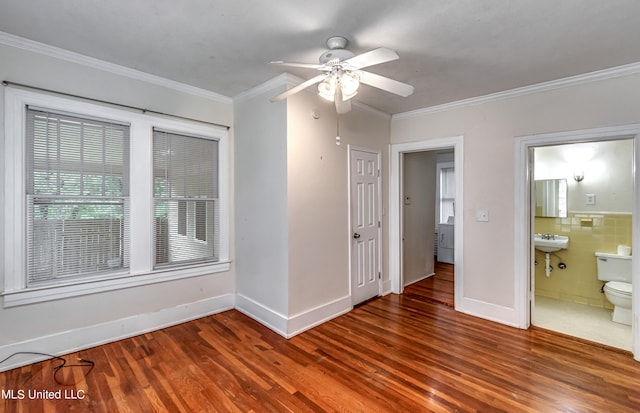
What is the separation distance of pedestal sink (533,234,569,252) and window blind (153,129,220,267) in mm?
4142

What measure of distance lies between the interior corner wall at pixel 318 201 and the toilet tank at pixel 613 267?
3.06 m

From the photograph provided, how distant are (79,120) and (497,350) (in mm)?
4204

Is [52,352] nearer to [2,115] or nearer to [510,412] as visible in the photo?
[2,115]

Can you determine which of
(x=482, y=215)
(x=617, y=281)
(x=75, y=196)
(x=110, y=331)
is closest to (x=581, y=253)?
(x=617, y=281)

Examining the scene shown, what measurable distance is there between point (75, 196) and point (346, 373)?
2716 mm

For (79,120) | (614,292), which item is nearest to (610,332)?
(614,292)

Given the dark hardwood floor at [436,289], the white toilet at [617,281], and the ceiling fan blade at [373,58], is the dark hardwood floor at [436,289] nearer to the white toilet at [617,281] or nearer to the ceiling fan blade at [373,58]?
the white toilet at [617,281]

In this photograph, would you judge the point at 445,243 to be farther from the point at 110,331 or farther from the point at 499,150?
the point at 110,331

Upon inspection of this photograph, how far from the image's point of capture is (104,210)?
2.71 m

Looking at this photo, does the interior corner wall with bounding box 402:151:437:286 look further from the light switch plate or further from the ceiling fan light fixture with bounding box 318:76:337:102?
the ceiling fan light fixture with bounding box 318:76:337:102

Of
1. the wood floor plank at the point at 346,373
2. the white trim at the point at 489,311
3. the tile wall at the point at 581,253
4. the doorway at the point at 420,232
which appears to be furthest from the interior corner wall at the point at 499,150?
the tile wall at the point at 581,253

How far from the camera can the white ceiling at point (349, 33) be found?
70.5 inches

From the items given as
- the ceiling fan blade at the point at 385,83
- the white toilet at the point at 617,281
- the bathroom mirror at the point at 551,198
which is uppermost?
the ceiling fan blade at the point at 385,83

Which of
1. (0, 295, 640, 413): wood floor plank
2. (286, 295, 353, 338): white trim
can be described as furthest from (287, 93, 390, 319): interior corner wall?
(0, 295, 640, 413): wood floor plank
